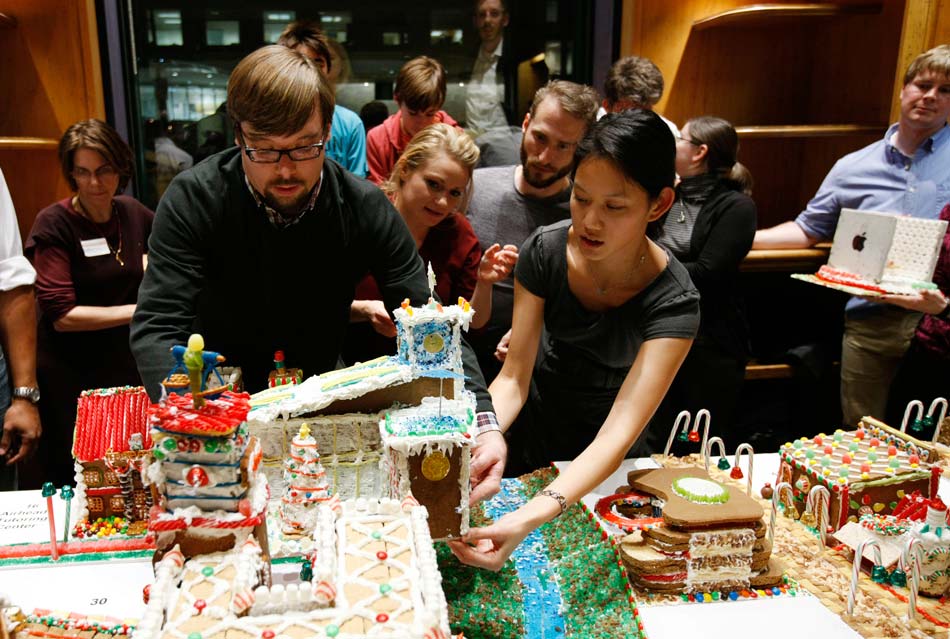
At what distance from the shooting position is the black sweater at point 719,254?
334 cm

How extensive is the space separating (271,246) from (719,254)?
6.78 ft

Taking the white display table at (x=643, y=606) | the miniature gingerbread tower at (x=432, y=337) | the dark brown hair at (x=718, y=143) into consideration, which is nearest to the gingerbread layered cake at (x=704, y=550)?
the white display table at (x=643, y=606)

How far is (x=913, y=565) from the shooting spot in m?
1.76

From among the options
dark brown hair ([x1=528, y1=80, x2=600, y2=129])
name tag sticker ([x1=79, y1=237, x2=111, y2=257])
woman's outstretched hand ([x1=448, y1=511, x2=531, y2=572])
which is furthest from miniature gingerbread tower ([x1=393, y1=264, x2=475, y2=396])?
name tag sticker ([x1=79, y1=237, x2=111, y2=257])

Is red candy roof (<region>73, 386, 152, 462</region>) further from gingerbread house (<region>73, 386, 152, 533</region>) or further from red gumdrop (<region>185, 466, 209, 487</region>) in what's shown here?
red gumdrop (<region>185, 466, 209, 487</region>)

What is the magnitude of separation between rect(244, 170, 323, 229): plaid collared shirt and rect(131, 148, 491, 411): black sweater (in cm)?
1

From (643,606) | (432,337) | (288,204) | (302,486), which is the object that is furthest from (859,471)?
(288,204)

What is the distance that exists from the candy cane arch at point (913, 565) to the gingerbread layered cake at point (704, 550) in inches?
11.1

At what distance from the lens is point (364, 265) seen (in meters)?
2.23

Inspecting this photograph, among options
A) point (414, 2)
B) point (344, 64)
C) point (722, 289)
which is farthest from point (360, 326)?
point (414, 2)

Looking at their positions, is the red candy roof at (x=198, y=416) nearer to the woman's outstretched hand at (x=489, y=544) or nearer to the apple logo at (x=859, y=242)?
the woman's outstretched hand at (x=489, y=544)

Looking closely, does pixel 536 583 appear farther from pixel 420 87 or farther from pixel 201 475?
pixel 420 87

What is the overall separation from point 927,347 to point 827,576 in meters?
1.88

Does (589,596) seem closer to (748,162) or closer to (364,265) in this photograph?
(364,265)
